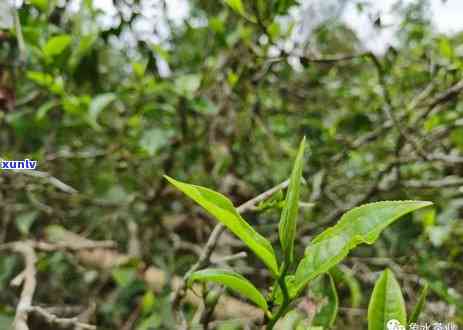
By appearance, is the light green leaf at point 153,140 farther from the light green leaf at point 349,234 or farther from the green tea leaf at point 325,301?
the light green leaf at point 349,234

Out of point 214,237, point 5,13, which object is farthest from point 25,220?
point 214,237

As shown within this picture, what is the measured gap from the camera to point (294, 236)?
1.56ft

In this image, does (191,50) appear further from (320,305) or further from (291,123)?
(320,305)

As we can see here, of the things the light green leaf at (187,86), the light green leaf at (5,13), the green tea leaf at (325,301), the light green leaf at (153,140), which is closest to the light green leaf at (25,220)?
the light green leaf at (153,140)

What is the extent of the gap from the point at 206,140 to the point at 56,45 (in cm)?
60

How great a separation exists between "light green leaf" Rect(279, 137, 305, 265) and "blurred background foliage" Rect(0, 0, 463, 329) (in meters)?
0.57

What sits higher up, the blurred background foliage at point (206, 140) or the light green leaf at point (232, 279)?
the blurred background foliage at point (206, 140)

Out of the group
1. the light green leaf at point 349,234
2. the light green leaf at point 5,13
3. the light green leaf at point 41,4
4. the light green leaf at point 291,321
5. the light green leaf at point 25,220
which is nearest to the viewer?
the light green leaf at point 349,234

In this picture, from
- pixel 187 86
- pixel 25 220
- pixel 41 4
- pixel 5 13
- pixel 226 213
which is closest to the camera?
pixel 226 213

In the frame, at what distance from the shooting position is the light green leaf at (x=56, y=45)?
1060mm

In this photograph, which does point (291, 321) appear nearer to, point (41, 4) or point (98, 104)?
point (98, 104)

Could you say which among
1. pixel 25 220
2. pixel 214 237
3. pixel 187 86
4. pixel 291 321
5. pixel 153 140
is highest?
pixel 187 86

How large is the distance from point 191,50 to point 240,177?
0.51m

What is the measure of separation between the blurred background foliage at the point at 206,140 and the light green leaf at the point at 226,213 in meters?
0.58
